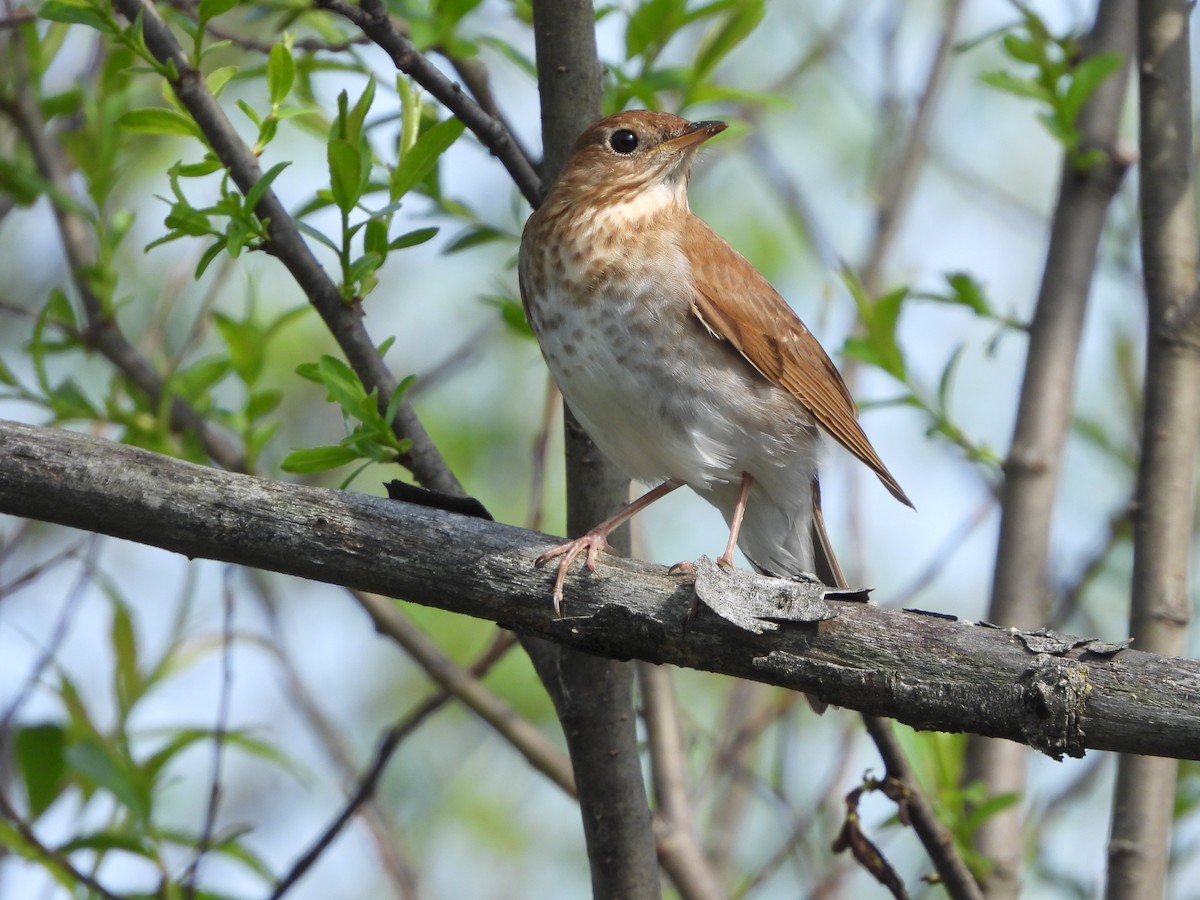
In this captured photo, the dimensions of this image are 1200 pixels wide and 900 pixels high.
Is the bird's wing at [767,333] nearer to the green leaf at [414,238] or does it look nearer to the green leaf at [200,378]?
the green leaf at [414,238]

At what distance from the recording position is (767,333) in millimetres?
4406

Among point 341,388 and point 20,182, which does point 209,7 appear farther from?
point 20,182

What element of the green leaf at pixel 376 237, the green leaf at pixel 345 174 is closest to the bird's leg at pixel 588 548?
the green leaf at pixel 376 237

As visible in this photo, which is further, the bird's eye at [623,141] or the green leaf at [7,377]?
the bird's eye at [623,141]

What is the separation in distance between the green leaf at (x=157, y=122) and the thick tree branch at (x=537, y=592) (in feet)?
2.93

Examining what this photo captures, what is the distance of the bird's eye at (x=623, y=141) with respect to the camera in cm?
447

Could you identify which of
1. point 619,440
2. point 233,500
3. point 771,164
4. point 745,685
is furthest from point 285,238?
point 771,164

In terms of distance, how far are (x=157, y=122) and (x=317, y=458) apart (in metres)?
0.91

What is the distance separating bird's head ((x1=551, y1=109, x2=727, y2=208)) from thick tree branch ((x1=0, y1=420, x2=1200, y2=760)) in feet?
5.65

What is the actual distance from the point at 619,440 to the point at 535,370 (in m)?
4.61

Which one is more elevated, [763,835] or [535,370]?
[535,370]

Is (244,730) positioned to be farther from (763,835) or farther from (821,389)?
(763,835)

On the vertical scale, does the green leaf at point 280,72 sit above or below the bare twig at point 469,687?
above

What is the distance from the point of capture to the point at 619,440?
13.0 feet
